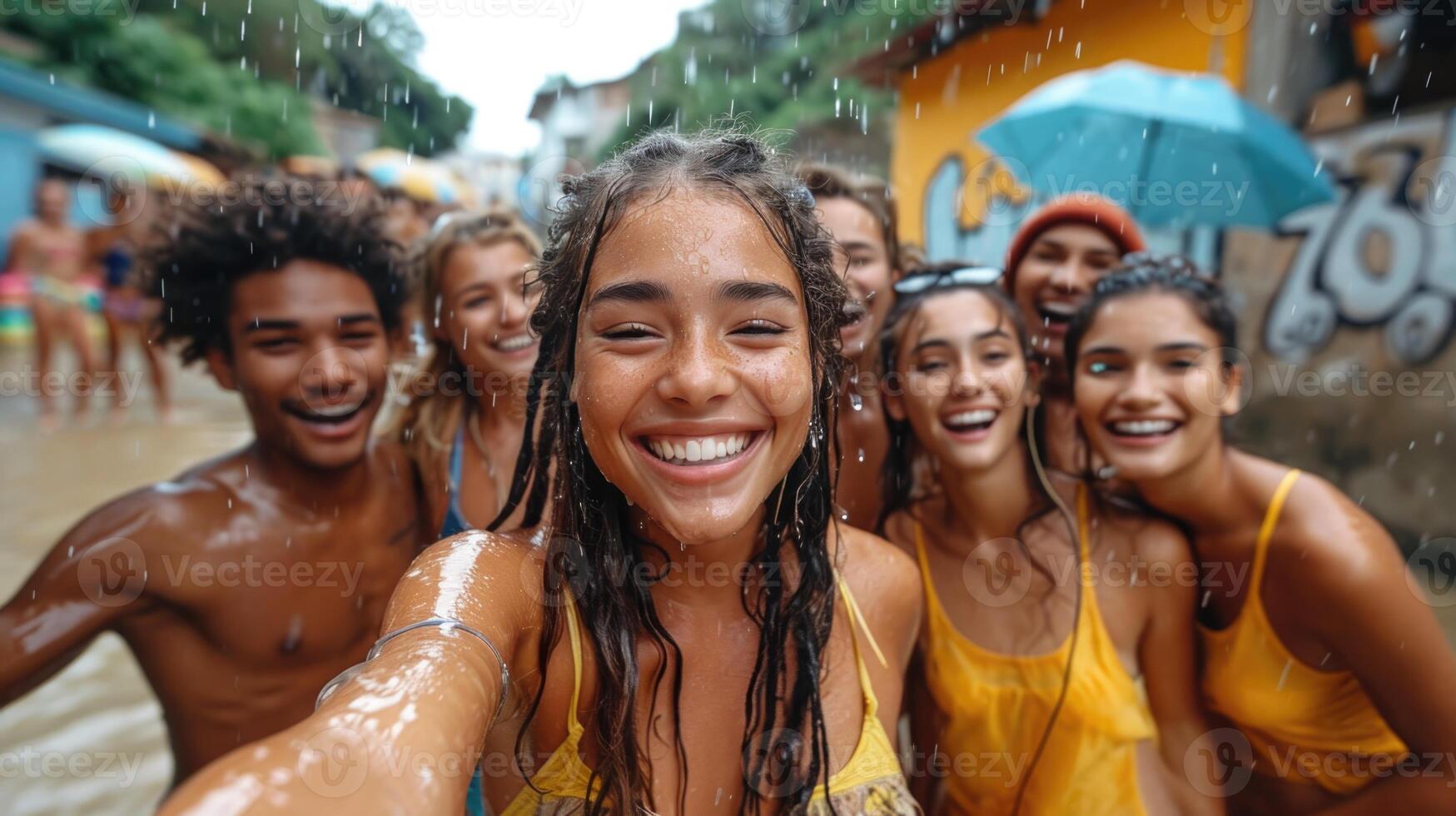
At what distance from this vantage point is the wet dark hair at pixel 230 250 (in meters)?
2.64

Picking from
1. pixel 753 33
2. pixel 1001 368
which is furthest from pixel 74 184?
pixel 1001 368

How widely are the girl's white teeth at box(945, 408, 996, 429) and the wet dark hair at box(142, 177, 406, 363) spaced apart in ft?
6.18

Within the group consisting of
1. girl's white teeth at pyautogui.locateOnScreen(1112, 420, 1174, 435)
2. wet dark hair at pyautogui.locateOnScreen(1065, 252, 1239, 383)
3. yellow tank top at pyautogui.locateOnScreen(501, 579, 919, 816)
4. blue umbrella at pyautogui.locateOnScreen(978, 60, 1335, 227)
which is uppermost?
blue umbrella at pyautogui.locateOnScreen(978, 60, 1335, 227)

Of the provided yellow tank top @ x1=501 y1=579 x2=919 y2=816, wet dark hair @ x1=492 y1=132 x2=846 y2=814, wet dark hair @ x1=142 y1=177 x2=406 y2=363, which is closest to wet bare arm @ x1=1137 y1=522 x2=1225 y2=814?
yellow tank top @ x1=501 y1=579 x2=919 y2=816

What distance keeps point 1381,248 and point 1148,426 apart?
457 centimetres

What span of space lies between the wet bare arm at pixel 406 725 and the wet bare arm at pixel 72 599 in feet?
4.47

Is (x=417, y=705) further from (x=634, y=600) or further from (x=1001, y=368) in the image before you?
(x=1001, y=368)

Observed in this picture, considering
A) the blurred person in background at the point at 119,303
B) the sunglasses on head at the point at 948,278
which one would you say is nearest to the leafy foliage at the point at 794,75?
the blurred person in background at the point at 119,303

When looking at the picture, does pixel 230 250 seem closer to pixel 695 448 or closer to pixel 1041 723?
pixel 695 448

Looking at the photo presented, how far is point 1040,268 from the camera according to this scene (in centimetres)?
314

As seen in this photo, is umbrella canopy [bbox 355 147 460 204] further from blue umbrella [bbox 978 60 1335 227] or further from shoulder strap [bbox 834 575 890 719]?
shoulder strap [bbox 834 575 890 719]

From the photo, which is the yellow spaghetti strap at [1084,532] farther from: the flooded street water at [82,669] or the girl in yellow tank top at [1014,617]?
the flooded street water at [82,669]

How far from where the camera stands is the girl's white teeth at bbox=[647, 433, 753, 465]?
1458mm

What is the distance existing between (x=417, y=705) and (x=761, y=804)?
0.84 m
